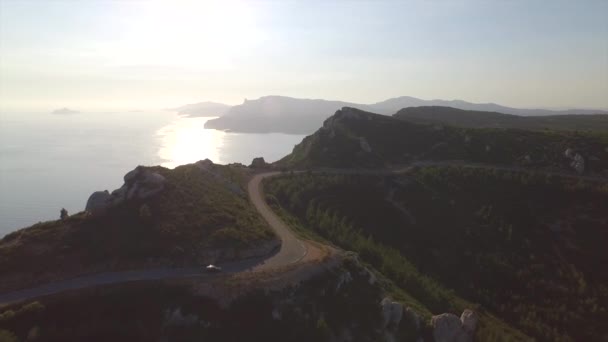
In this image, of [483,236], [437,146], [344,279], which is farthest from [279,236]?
[437,146]

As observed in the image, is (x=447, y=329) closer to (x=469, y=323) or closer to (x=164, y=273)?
(x=469, y=323)

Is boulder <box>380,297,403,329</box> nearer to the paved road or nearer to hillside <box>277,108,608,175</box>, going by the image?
the paved road

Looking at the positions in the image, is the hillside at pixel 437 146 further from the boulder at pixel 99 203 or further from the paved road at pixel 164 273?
the boulder at pixel 99 203

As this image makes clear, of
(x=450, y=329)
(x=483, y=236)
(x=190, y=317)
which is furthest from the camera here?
(x=483, y=236)

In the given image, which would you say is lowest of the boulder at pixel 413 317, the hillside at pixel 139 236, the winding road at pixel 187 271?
the boulder at pixel 413 317

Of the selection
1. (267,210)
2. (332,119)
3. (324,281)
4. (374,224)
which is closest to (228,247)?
(324,281)

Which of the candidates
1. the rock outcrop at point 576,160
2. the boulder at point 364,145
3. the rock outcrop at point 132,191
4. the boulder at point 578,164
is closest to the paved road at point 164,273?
the rock outcrop at point 132,191
